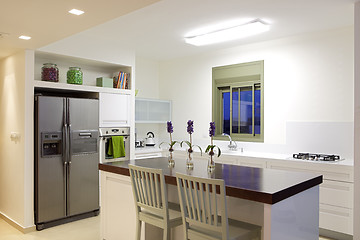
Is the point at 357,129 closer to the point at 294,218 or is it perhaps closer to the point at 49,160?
the point at 294,218

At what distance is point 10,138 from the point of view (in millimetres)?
4465

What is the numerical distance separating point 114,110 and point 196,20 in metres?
1.98

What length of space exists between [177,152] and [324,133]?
2430mm

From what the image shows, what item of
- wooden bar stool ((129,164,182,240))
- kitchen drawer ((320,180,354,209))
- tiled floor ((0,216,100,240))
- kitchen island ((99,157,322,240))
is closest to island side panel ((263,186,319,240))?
kitchen island ((99,157,322,240))

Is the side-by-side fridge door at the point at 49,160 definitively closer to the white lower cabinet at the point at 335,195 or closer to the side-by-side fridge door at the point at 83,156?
the side-by-side fridge door at the point at 83,156

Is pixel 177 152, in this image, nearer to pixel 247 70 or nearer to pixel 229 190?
pixel 247 70

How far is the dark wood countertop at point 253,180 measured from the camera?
83.8 inches

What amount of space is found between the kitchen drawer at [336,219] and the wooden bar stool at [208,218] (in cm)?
190

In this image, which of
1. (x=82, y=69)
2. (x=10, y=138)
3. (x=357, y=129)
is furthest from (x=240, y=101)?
(x=10, y=138)

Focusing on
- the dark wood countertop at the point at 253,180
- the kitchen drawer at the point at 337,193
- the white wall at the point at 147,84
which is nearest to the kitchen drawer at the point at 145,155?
the white wall at the point at 147,84

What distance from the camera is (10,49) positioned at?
410 cm

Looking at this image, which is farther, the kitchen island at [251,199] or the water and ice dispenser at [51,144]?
the water and ice dispenser at [51,144]

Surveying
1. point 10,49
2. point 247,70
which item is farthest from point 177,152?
point 10,49

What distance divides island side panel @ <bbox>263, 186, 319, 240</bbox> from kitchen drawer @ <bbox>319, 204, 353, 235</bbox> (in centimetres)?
134
